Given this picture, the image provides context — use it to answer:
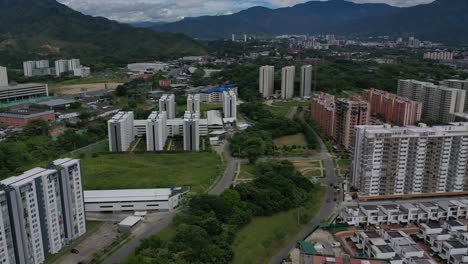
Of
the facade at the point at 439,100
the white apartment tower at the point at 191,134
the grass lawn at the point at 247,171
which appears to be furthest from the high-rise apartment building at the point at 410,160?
the facade at the point at 439,100

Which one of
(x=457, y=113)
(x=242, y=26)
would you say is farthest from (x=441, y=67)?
(x=242, y=26)

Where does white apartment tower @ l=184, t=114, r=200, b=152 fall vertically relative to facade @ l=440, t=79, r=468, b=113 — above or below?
below

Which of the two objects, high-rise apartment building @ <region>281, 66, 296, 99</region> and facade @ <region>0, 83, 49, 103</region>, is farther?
high-rise apartment building @ <region>281, 66, 296, 99</region>

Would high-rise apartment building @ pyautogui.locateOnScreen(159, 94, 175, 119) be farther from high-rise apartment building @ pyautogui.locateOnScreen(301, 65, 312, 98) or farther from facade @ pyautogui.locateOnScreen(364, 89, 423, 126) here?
high-rise apartment building @ pyautogui.locateOnScreen(301, 65, 312, 98)

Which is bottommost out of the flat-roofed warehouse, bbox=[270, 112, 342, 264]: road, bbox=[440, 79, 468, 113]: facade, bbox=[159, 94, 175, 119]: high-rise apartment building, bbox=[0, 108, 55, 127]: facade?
bbox=[270, 112, 342, 264]: road

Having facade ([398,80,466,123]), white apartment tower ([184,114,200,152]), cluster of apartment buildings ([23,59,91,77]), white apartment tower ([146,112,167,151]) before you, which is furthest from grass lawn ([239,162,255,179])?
cluster of apartment buildings ([23,59,91,77])

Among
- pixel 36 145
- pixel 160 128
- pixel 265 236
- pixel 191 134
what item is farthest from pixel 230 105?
pixel 265 236

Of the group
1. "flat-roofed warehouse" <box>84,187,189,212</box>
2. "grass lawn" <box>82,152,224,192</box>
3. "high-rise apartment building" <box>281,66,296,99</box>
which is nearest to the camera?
"flat-roofed warehouse" <box>84,187,189,212</box>
